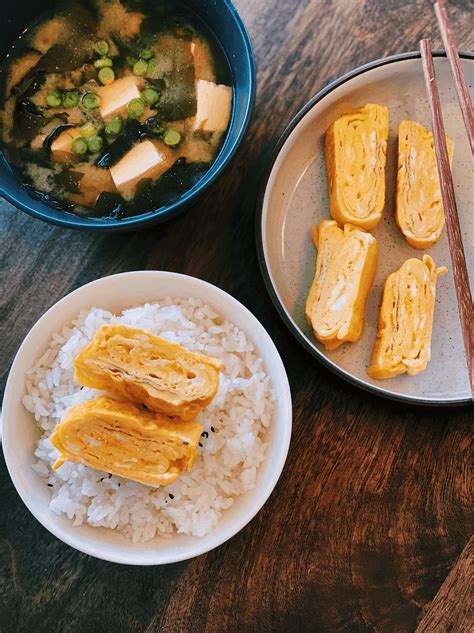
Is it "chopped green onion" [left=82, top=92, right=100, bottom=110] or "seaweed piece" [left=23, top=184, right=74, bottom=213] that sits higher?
"chopped green onion" [left=82, top=92, right=100, bottom=110]

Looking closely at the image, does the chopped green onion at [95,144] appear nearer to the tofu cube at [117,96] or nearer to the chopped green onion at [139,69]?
the tofu cube at [117,96]

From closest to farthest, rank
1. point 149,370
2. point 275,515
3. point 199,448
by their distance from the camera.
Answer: point 149,370, point 199,448, point 275,515

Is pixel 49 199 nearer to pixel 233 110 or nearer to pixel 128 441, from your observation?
pixel 233 110

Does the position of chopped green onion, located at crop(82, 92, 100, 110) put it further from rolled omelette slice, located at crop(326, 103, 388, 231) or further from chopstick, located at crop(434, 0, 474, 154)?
chopstick, located at crop(434, 0, 474, 154)

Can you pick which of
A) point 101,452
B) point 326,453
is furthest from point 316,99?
point 101,452

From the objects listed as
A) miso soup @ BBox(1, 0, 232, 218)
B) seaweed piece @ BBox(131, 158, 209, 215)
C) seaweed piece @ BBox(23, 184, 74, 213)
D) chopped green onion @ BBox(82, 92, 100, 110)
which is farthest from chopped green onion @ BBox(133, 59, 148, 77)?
seaweed piece @ BBox(23, 184, 74, 213)

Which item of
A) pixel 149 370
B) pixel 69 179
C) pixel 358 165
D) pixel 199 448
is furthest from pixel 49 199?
pixel 358 165

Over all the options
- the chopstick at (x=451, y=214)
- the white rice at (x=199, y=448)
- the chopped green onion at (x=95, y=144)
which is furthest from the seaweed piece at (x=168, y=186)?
the chopstick at (x=451, y=214)
